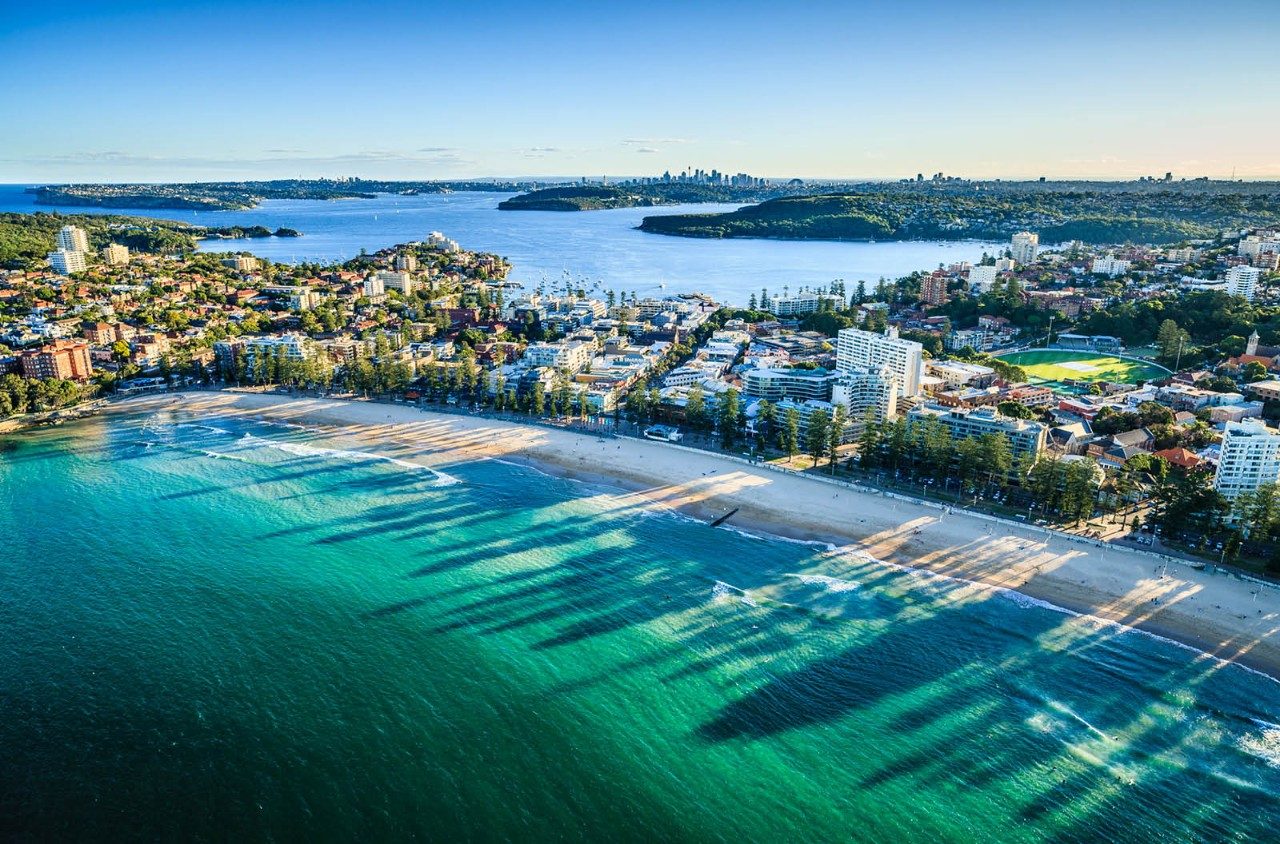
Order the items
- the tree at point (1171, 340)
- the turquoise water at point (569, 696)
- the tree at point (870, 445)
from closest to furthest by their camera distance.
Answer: the turquoise water at point (569, 696), the tree at point (870, 445), the tree at point (1171, 340)

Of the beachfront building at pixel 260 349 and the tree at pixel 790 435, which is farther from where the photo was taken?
the beachfront building at pixel 260 349

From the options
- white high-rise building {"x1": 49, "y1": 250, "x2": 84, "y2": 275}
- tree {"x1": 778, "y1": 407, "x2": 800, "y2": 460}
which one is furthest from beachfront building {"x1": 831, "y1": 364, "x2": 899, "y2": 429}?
white high-rise building {"x1": 49, "y1": 250, "x2": 84, "y2": 275}

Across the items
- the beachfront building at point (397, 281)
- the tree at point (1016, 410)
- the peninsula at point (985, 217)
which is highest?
the peninsula at point (985, 217)

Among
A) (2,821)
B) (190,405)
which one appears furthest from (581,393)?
(2,821)

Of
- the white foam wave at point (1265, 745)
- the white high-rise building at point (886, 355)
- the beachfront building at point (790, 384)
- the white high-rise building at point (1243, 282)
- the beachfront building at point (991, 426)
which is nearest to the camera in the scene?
the white foam wave at point (1265, 745)

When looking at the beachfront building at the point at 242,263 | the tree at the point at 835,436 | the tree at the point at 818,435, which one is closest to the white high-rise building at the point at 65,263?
the beachfront building at the point at 242,263

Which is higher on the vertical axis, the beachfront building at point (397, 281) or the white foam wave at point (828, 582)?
the beachfront building at point (397, 281)

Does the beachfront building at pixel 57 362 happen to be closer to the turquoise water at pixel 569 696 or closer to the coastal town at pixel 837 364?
the coastal town at pixel 837 364
